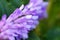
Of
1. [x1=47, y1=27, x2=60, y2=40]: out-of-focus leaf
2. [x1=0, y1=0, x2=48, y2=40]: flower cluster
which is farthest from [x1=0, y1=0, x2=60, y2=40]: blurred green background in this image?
[x1=0, y1=0, x2=48, y2=40]: flower cluster

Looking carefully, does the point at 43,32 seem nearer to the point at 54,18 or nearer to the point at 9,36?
the point at 54,18

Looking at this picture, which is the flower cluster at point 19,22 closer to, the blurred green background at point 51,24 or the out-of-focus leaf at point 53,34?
the blurred green background at point 51,24

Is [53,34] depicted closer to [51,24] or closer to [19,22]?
[51,24]

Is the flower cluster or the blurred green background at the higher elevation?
the blurred green background

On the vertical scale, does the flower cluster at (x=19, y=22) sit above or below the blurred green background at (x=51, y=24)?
below

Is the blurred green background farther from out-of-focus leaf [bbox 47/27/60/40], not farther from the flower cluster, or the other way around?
the flower cluster

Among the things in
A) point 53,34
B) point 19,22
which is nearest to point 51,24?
point 53,34

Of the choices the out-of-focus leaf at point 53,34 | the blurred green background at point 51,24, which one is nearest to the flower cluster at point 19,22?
the blurred green background at point 51,24

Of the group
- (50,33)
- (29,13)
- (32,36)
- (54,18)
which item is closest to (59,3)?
(54,18)
